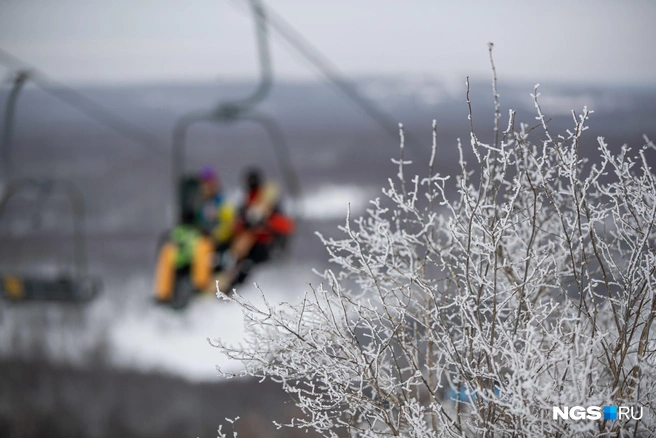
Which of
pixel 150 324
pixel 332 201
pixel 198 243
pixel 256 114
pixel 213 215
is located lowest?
pixel 150 324

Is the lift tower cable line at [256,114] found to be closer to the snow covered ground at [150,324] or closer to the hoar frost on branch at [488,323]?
the hoar frost on branch at [488,323]

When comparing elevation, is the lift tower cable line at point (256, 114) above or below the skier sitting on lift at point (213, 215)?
above

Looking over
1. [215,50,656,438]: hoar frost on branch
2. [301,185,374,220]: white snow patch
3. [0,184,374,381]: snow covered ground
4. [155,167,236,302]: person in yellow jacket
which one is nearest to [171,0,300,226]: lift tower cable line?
[155,167,236,302]: person in yellow jacket

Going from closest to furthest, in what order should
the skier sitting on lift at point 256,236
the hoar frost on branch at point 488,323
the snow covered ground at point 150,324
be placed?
the hoar frost on branch at point 488,323 → the skier sitting on lift at point 256,236 → the snow covered ground at point 150,324

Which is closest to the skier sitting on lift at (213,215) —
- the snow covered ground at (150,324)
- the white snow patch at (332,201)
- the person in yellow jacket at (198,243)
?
the person in yellow jacket at (198,243)

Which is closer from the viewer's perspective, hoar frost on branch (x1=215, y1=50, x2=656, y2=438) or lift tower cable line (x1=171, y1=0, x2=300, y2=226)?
hoar frost on branch (x1=215, y1=50, x2=656, y2=438)

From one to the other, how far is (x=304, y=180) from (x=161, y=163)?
3.34 m

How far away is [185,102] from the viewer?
9.26 meters

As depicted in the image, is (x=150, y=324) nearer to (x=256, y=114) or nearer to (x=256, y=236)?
(x=256, y=114)

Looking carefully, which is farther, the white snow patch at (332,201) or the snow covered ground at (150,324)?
the white snow patch at (332,201)

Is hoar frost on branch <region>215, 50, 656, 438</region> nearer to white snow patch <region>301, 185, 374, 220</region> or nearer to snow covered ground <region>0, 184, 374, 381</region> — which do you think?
snow covered ground <region>0, 184, 374, 381</region>

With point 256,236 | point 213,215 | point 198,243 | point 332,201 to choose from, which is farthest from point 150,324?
point 256,236

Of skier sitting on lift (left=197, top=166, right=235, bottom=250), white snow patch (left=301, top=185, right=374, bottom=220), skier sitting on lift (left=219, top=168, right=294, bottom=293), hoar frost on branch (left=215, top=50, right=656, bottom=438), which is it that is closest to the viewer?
hoar frost on branch (left=215, top=50, right=656, bottom=438)

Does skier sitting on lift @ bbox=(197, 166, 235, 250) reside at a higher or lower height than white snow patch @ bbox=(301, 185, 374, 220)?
higher
